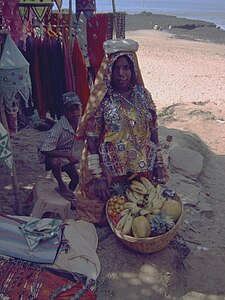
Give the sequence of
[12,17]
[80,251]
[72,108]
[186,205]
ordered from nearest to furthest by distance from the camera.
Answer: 1. [80,251]
2. [72,108]
3. [12,17]
4. [186,205]

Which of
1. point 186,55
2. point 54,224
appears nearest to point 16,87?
point 54,224

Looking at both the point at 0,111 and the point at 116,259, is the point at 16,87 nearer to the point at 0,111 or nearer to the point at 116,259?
the point at 0,111

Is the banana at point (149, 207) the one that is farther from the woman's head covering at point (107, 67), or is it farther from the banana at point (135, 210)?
the woman's head covering at point (107, 67)

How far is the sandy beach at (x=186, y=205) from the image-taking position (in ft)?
11.8

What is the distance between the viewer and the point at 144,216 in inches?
148

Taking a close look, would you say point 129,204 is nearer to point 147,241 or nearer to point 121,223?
point 121,223

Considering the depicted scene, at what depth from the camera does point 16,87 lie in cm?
365

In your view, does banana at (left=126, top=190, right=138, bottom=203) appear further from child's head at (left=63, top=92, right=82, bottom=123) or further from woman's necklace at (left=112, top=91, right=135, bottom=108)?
child's head at (left=63, top=92, right=82, bottom=123)

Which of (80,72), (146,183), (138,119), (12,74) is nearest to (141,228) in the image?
(146,183)

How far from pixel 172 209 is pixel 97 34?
3.47 meters

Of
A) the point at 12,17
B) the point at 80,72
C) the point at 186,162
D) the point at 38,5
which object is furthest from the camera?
the point at 186,162

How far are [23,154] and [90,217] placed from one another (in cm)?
228

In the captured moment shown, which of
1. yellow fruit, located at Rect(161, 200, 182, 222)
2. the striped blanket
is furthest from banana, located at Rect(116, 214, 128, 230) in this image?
the striped blanket

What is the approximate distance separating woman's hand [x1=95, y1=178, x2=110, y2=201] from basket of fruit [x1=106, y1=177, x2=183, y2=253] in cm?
8
